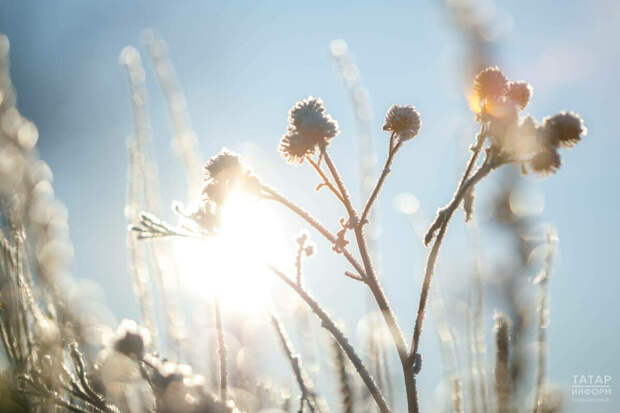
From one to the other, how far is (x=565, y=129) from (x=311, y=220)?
2.45ft

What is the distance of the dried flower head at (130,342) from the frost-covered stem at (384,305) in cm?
62

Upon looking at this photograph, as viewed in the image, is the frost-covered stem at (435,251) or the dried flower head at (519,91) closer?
the frost-covered stem at (435,251)

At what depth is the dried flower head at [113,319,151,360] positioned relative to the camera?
136cm

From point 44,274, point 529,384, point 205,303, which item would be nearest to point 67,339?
point 44,274

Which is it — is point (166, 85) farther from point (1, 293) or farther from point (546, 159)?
point (546, 159)

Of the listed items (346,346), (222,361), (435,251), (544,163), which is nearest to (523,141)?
(544,163)

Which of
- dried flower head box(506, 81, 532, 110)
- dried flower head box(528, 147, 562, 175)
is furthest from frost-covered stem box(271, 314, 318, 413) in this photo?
dried flower head box(506, 81, 532, 110)

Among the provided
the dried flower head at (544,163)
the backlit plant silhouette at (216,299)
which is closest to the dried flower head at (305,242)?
the backlit plant silhouette at (216,299)

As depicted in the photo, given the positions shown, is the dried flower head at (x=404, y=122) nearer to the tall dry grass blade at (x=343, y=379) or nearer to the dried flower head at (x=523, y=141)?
the dried flower head at (x=523, y=141)

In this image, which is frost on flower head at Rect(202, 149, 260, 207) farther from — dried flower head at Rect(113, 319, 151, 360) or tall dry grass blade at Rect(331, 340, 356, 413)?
tall dry grass blade at Rect(331, 340, 356, 413)

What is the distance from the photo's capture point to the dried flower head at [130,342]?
1.36 metres

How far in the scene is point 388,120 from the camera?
1.88m

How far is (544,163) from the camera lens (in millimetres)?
1604

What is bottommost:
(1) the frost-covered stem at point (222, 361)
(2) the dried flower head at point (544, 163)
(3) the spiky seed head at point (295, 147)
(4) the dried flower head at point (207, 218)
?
(1) the frost-covered stem at point (222, 361)
